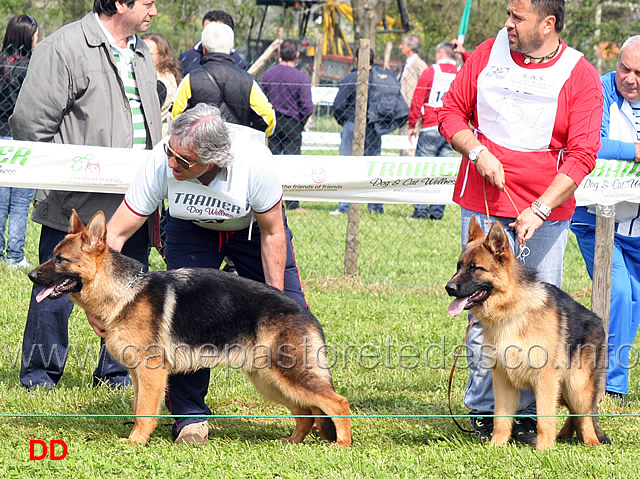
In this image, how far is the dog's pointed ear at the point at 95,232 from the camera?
4.04m

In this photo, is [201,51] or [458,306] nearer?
[458,306]

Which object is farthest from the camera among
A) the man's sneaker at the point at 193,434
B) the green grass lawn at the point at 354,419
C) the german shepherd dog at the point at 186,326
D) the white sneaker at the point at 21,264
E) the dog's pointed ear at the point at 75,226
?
the white sneaker at the point at 21,264

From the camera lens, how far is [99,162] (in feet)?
19.9

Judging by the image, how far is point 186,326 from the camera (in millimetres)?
4066

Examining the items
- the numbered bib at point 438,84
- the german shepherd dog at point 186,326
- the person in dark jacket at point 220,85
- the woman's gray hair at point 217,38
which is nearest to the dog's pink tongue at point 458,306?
the german shepherd dog at point 186,326

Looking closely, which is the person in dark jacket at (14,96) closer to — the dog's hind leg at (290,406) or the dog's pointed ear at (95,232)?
the dog's pointed ear at (95,232)

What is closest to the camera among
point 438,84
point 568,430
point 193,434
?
point 193,434

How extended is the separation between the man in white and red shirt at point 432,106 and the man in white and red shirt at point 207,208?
303 inches

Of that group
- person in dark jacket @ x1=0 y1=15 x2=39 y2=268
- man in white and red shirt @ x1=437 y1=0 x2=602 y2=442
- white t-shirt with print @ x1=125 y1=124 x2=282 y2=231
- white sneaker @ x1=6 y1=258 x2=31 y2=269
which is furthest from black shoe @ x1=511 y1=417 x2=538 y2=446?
white sneaker @ x1=6 y1=258 x2=31 y2=269

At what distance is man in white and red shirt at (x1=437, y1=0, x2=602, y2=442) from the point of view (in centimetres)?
400

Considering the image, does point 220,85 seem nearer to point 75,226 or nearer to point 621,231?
point 75,226

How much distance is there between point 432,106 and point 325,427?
8386mm

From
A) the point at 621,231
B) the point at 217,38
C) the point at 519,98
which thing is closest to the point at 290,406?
the point at 519,98

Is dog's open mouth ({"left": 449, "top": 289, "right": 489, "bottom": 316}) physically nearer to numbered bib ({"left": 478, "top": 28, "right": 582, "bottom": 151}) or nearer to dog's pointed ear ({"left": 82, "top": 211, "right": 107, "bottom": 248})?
numbered bib ({"left": 478, "top": 28, "right": 582, "bottom": 151})
